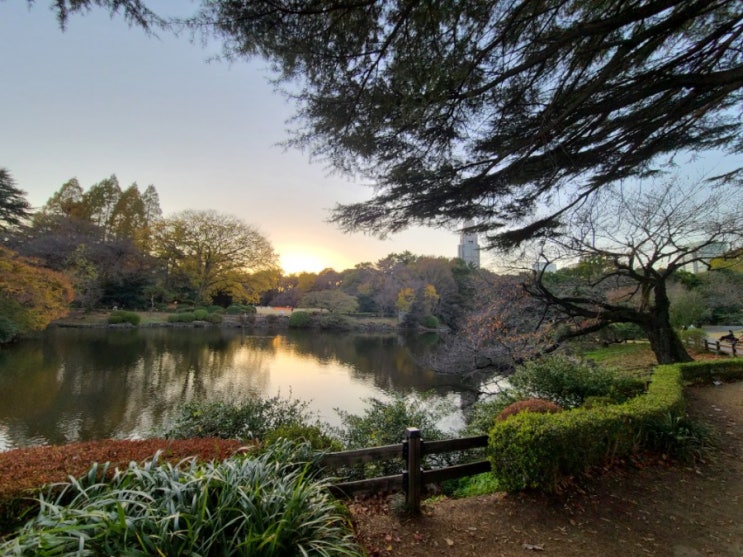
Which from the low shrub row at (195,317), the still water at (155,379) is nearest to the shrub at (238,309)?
the low shrub row at (195,317)

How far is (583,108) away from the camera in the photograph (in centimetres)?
303

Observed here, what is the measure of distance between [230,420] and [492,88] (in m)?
4.52

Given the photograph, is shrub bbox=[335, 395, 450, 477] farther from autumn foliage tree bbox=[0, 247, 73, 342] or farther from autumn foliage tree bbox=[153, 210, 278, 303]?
autumn foliage tree bbox=[153, 210, 278, 303]

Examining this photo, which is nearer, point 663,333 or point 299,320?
point 663,333

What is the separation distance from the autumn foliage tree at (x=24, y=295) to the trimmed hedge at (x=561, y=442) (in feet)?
54.6

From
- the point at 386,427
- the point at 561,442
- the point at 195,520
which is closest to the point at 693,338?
the point at 386,427

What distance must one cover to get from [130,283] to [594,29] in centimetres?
2920

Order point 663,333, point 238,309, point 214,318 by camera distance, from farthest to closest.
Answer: point 238,309
point 214,318
point 663,333

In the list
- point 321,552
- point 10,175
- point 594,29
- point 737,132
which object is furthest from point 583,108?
point 10,175

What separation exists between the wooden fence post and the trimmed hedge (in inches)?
28.2

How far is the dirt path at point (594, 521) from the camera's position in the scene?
2.15 m

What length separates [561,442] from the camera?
2648 mm

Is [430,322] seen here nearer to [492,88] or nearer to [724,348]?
[724,348]

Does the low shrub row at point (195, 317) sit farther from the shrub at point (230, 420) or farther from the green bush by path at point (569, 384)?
the green bush by path at point (569, 384)
